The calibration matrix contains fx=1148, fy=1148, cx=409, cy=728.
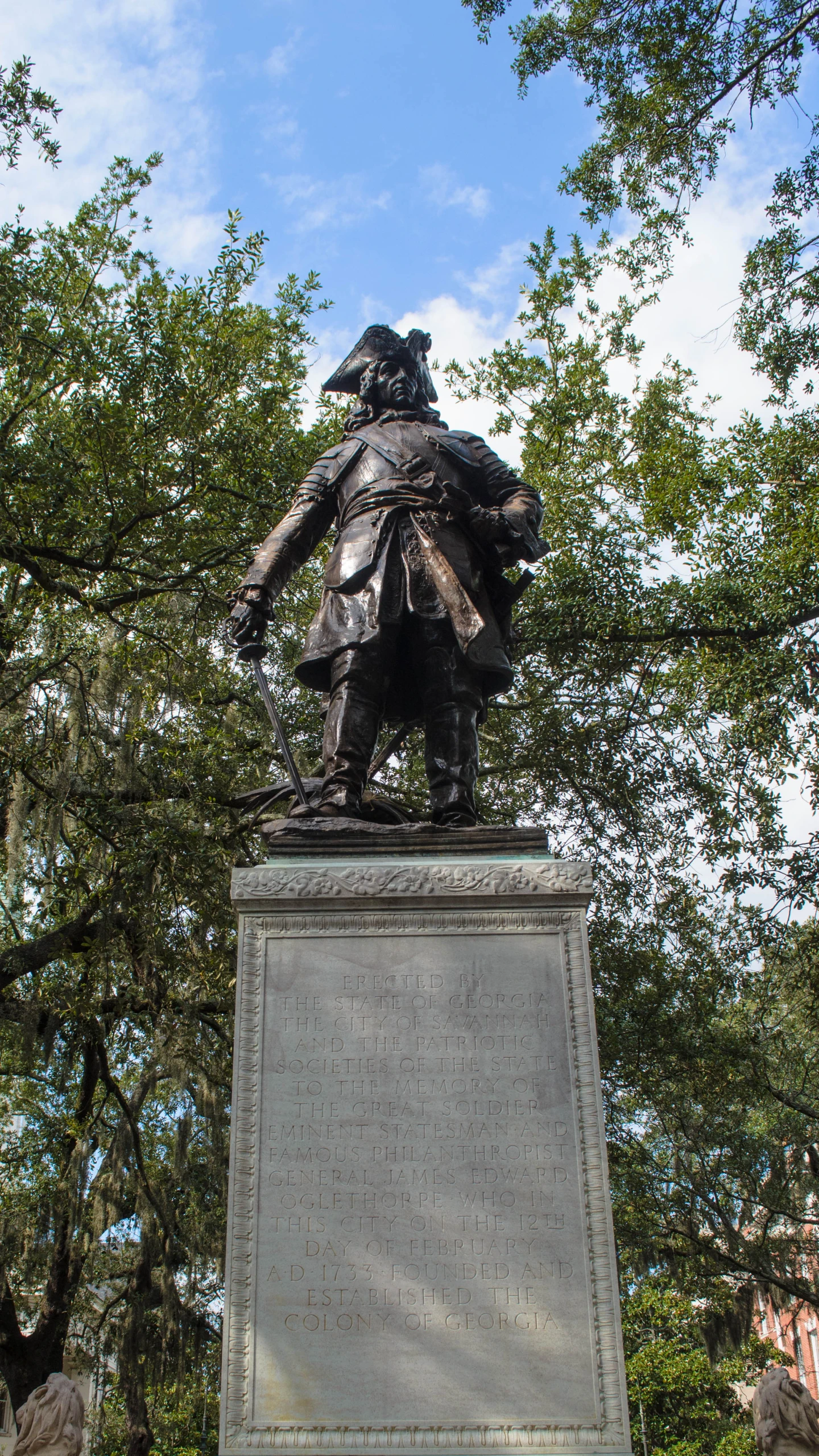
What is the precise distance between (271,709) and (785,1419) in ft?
10.9

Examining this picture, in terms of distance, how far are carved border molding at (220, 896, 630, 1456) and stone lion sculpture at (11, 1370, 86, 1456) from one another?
967mm

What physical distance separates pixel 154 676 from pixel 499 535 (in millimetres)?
5995

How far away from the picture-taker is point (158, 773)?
35.8 ft

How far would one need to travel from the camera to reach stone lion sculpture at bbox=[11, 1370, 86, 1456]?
3979 mm

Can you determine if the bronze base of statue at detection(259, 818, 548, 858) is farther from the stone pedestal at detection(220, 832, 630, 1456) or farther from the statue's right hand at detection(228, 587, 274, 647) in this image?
the statue's right hand at detection(228, 587, 274, 647)

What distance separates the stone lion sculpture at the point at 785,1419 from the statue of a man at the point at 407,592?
246 cm

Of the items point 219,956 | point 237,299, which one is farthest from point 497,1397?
point 237,299

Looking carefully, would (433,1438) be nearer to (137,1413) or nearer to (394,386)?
(394,386)

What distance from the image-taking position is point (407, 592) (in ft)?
17.1

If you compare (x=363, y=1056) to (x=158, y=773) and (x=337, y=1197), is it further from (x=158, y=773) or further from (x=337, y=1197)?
(x=158, y=773)

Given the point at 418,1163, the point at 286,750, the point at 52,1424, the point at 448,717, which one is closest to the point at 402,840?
the point at 286,750

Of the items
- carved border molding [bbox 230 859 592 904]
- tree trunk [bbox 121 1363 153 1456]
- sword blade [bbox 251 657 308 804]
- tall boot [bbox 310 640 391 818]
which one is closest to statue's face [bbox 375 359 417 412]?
tall boot [bbox 310 640 391 818]

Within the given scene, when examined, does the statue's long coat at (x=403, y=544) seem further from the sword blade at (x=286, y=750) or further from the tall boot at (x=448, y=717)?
the sword blade at (x=286, y=750)

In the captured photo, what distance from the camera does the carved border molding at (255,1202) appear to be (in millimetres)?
3316
